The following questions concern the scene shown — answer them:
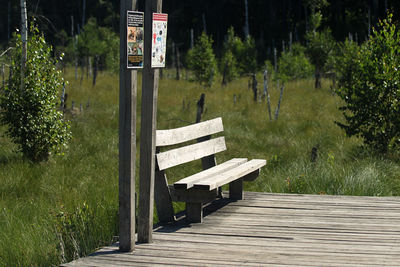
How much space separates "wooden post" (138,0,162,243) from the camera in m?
4.18

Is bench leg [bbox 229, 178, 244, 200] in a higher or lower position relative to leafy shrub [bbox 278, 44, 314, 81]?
lower

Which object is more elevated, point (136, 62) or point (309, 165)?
point (136, 62)

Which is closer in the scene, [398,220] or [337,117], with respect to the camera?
[398,220]

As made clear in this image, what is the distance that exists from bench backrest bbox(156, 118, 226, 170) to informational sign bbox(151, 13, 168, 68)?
2.80 ft

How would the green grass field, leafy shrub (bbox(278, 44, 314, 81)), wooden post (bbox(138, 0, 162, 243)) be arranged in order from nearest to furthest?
wooden post (bbox(138, 0, 162, 243)) → the green grass field → leafy shrub (bbox(278, 44, 314, 81))

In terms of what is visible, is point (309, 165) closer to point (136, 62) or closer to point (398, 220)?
point (398, 220)

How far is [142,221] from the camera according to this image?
4.39 m

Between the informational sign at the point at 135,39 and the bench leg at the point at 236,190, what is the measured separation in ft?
8.30

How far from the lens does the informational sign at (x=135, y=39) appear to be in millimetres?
3902

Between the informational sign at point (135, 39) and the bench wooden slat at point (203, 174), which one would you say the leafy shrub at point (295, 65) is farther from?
the informational sign at point (135, 39)

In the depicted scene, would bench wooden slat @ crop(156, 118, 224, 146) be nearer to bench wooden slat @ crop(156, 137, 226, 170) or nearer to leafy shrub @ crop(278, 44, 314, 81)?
bench wooden slat @ crop(156, 137, 226, 170)

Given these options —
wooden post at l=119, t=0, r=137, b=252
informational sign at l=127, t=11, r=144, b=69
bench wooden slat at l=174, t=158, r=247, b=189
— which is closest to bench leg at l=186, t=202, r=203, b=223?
bench wooden slat at l=174, t=158, r=247, b=189

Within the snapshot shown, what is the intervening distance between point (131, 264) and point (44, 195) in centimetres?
368

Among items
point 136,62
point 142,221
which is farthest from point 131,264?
point 136,62
